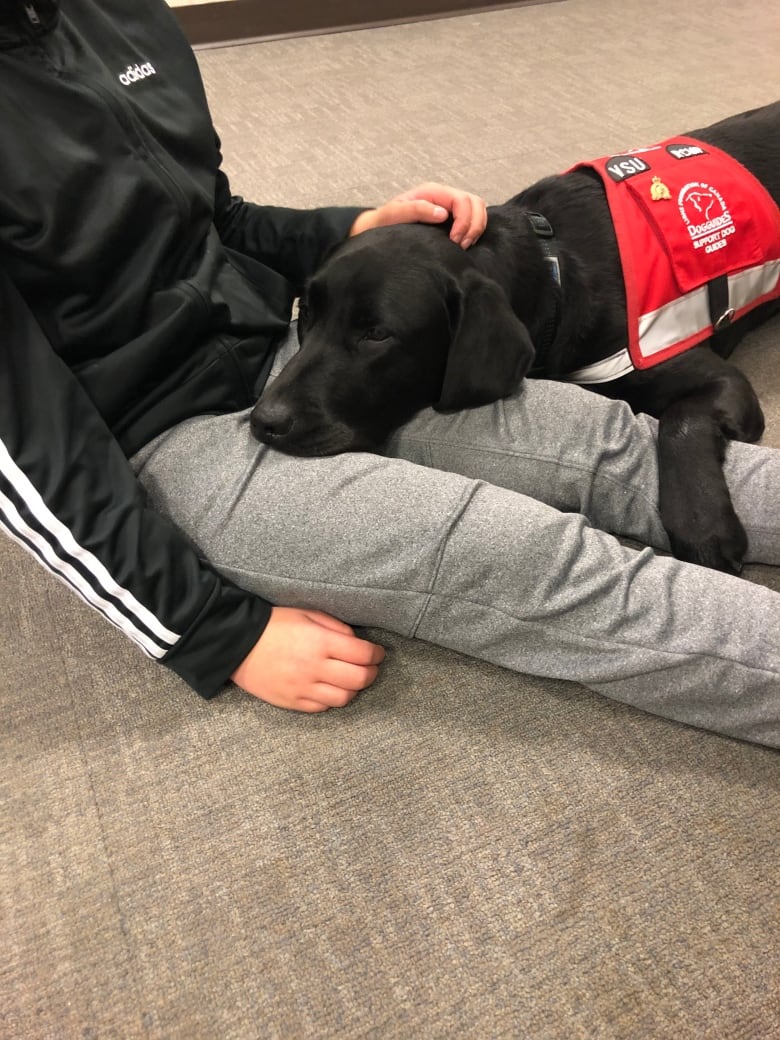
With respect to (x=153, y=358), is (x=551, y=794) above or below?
below

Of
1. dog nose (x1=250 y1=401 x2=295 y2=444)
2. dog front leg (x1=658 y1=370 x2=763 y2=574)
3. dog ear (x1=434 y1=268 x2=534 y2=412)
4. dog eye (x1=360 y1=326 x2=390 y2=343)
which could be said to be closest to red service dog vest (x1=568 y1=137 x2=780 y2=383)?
dog front leg (x1=658 y1=370 x2=763 y2=574)

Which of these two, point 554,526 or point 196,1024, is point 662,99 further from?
point 196,1024

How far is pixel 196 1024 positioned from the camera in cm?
77

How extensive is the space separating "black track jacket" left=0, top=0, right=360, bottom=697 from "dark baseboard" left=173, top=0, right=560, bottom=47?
2.50 m

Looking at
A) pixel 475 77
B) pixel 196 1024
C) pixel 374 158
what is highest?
pixel 475 77

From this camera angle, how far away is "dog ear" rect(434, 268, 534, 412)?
41.8 inches

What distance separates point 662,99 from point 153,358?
2.33 m

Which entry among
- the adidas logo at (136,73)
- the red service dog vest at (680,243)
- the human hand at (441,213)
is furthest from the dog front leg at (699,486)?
the adidas logo at (136,73)

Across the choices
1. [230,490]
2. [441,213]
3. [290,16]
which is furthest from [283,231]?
[290,16]

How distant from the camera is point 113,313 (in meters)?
0.97

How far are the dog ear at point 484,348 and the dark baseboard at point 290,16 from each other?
2.88 metres

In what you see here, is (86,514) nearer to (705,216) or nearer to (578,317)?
(578,317)

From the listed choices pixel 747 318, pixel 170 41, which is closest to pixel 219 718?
pixel 170 41

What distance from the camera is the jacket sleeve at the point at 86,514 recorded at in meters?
0.83
